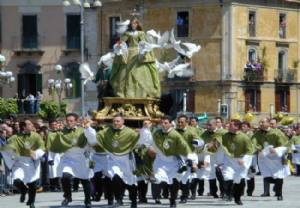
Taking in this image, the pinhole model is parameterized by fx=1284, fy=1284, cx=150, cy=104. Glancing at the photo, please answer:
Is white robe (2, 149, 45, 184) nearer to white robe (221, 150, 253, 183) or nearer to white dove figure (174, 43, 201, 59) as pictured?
white robe (221, 150, 253, 183)

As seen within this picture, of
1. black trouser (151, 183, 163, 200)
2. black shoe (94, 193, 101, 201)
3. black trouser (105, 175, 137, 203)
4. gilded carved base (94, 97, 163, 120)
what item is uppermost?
gilded carved base (94, 97, 163, 120)

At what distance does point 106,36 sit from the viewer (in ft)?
260

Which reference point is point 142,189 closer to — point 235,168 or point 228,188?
point 228,188

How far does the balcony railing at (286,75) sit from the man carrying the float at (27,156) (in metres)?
54.2

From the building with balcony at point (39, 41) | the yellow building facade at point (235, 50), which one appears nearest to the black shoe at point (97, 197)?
the yellow building facade at point (235, 50)

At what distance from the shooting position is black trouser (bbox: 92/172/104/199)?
1039 inches

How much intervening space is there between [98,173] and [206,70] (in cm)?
4970

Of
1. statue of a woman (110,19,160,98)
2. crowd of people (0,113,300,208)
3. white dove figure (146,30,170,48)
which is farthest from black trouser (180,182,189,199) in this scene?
white dove figure (146,30,170,48)

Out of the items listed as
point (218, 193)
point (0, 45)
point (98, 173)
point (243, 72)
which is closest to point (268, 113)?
point (243, 72)

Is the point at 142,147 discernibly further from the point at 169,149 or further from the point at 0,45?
the point at 0,45

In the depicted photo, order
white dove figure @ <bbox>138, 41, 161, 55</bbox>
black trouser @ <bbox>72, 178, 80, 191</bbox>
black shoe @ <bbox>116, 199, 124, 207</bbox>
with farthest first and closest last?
white dove figure @ <bbox>138, 41, 161, 55</bbox> → black trouser @ <bbox>72, 178, 80, 191</bbox> → black shoe @ <bbox>116, 199, 124, 207</bbox>

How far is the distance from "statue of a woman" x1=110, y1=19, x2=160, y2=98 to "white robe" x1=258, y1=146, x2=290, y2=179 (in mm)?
2993

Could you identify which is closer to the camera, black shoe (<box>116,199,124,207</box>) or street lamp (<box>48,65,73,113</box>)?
black shoe (<box>116,199,124,207</box>)

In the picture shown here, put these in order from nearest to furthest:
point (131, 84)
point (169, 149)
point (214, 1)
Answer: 1. point (169, 149)
2. point (131, 84)
3. point (214, 1)
